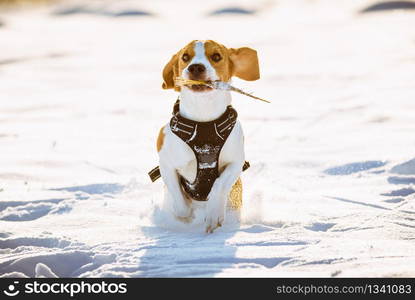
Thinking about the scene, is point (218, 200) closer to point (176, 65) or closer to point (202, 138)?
point (202, 138)

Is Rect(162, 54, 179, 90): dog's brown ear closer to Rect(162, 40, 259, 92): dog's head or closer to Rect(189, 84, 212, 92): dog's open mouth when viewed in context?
Rect(162, 40, 259, 92): dog's head

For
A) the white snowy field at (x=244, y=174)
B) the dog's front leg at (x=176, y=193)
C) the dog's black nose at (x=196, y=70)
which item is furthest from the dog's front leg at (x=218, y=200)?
the dog's black nose at (x=196, y=70)

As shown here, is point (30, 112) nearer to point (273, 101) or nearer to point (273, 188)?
point (273, 101)

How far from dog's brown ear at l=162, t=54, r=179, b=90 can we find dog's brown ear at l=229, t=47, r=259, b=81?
0.40m

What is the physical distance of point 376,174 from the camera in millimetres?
6250

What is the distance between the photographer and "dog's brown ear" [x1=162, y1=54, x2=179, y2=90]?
5.03m

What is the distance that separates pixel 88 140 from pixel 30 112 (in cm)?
190

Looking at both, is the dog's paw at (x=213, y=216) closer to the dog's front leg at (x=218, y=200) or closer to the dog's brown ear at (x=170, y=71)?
the dog's front leg at (x=218, y=200)

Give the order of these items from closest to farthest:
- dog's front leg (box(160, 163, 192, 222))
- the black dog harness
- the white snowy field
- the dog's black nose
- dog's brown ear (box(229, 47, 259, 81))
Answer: the white snowy field
the dog's black nose
the black dog harness
dog's front leg (box(160, 163, 192, 222))
dog's brown ear (box(229, 47, 259, 81))

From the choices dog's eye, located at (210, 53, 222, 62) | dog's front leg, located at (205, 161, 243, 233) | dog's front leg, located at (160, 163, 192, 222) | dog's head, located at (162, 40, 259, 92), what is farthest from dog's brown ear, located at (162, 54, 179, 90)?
dog's front leg, located at (205, 161, 243, 233)

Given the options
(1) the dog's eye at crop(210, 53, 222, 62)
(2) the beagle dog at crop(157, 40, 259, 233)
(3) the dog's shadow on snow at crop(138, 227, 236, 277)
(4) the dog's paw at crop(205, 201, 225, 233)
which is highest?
(1) the dog's eye at crop(210, 53, 222, 62)

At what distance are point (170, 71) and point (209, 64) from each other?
0.48 metres

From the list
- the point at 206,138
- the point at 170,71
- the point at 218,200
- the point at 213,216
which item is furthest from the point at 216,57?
the point at 213,216

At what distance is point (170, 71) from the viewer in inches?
200
